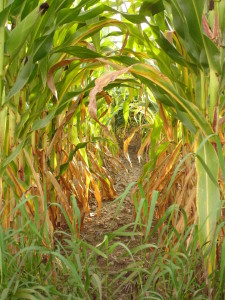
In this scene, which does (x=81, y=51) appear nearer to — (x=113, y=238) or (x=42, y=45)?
(x=42, y=45)

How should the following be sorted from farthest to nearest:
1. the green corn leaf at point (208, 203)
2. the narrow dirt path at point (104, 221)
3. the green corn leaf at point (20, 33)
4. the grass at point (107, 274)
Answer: the narrow dirt path at point (104, 221), the green corn leaf at point (20, 33), the green corn leaf at point (208, 203), the grass at point (107, 274)

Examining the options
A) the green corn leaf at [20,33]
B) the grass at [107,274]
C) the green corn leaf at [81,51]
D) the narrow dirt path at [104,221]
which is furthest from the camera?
the narrow dirt path at [104,221]

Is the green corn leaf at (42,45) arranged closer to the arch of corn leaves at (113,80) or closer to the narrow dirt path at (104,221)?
the arch of corn leaves at (113,80)

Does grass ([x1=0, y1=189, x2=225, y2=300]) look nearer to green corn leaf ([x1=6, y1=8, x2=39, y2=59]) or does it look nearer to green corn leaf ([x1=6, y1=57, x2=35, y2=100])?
green corn leaf ([x1=6, y1=57, x2=35, y2=100])

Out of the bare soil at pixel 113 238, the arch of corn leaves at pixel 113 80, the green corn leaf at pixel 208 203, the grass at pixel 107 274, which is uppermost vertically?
the arch of corn leaves at pixel 113 80

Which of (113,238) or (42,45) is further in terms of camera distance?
(113,238)

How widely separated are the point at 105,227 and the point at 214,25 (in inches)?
40.4

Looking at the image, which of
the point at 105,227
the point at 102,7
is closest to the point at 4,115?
the point at 102,7

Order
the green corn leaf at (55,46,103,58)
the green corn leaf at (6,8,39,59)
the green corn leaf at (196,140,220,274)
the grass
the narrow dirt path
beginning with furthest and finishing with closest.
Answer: the narrow dirt path → the green corn leaf at (55,46,103,58) → the green corn leaf at (6,8,39,59) → the green corn leaf at (196,140,220,274) → the grass

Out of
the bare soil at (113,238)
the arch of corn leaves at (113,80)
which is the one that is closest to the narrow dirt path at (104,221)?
the bare soil at (113,238)

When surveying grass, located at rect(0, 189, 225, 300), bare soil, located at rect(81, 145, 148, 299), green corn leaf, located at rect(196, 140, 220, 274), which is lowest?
bare soil, located at rect(81, 145, 148, 299)

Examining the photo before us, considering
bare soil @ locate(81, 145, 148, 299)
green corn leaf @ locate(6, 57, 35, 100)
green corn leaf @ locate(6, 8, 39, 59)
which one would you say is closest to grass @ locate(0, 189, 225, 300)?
bare soil @ locate(81, 145, 148, 299)

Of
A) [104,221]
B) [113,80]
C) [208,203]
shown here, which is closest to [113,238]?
[104,221]

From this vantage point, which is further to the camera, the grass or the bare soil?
the bare soil
